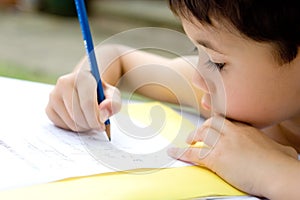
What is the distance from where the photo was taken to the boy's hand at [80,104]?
63 centimetres

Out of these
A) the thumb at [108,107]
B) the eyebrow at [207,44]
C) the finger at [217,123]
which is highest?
the eyebrow at [207,44]

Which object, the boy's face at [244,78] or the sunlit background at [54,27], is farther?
the sunlit background at [54,27]

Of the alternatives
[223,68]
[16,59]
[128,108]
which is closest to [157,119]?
[128,108]

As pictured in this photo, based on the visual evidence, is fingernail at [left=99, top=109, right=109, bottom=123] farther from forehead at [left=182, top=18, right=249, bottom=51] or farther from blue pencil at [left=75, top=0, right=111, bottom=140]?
forehead at [left=182, top=18, right=249, bottom=51]

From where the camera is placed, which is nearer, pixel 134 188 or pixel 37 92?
pixel 134 188

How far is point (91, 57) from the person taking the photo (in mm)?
628

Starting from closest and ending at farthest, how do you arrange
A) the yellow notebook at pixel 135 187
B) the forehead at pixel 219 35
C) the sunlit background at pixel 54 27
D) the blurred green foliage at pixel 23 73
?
the yellow notebook at pixel 135 187 → the forehead at pixel 219 35 → the blurred green foliage at pixel 23 73 → the sunlit background at pixel 54 27

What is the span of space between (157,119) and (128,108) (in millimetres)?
47

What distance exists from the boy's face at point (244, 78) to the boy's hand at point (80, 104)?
106mm

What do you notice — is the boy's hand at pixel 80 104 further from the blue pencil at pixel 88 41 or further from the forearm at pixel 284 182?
the forearm at pixel 284 182

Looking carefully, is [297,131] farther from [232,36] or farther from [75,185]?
[75,185]

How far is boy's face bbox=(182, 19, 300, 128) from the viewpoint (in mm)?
577

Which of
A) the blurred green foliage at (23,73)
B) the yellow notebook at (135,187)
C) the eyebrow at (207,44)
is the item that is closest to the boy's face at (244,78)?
the eyebrow at (207,44)

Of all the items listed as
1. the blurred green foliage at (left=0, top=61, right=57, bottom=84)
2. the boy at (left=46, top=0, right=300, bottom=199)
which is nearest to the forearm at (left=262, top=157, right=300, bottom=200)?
the boy at (left=46, top=0, right=300, bottom=199)
